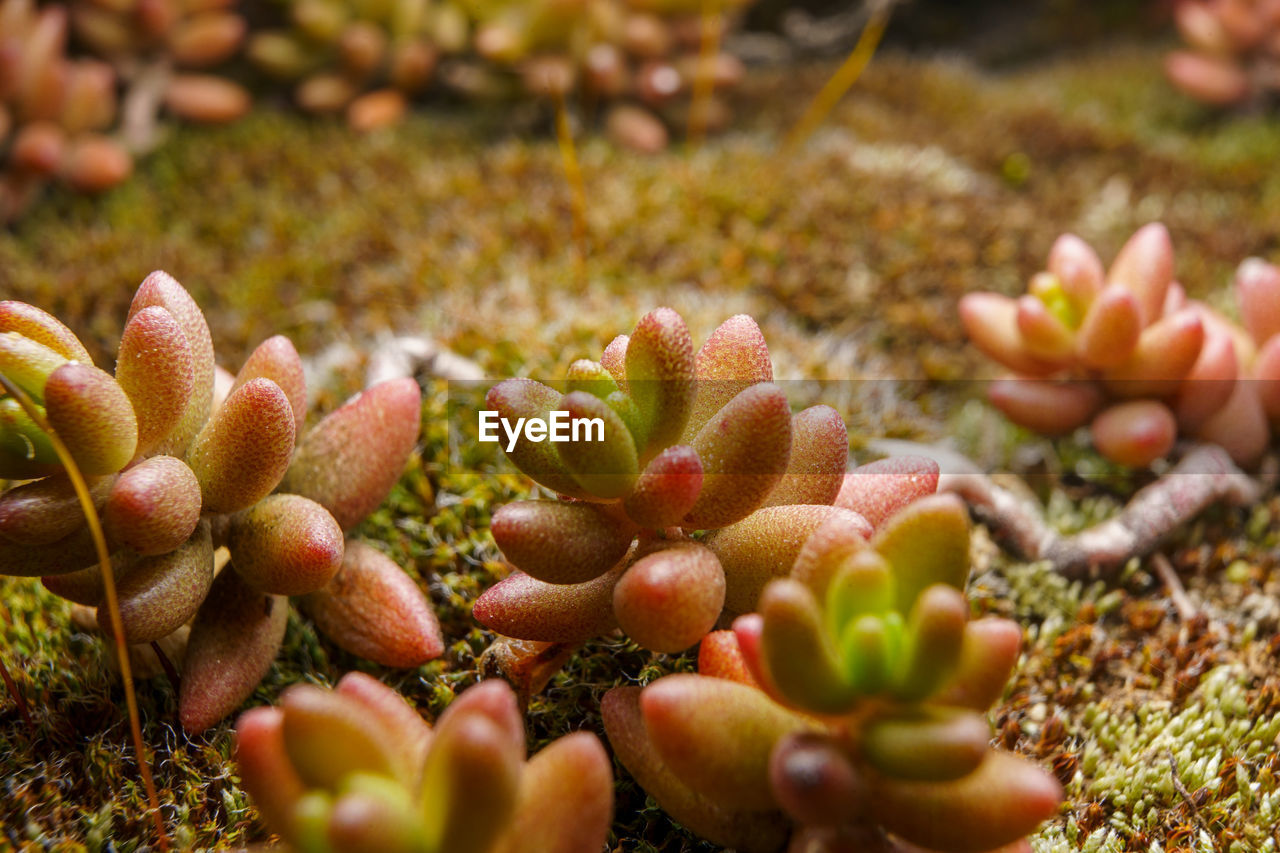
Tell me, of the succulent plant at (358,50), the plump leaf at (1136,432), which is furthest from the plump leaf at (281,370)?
the succulent plant at (358,50)

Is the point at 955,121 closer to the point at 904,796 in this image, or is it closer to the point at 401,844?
the point at 904,796

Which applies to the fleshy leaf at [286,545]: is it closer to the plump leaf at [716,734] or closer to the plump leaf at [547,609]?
the plump leaf at [547,609]

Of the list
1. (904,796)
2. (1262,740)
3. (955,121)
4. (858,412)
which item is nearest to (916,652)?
(904,796)

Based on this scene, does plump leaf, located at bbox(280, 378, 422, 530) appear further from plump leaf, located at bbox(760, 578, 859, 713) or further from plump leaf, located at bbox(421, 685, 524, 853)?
plump leaf, located at bbox(760, 578, 859, 713)

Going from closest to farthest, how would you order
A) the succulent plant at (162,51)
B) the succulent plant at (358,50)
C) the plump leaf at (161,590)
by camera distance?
1. the plump leaf at (161,590)
2. the succulent plant at (162,51)
3. the succulent plant at (358,50)

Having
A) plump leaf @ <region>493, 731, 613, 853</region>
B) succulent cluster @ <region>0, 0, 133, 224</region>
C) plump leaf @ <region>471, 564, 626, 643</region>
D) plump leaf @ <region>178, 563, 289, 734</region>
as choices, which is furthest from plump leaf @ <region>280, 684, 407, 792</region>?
succulent cluster @ <region>0, 0, 133, 224</region>

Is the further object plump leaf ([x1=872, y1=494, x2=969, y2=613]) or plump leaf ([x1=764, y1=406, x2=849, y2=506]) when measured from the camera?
plump leaf ([x1=764, y1=406, x2=849, y2=506])
